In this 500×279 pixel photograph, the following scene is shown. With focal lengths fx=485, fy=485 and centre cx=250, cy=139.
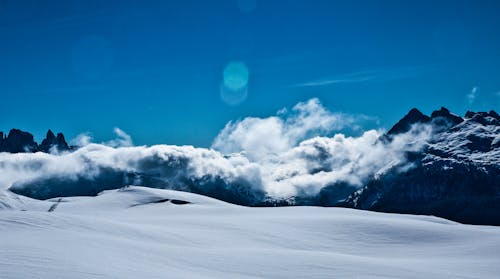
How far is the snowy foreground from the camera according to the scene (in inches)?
694

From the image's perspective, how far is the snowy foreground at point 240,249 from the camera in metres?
17.6

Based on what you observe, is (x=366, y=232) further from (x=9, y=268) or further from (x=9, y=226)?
(x=9, y=268)

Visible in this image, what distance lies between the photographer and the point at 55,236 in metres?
22.4

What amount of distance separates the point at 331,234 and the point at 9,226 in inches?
1056

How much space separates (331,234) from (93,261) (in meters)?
28.4

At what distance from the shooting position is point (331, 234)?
42.6m

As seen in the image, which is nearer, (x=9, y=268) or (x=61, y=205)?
(x=9, y=268)

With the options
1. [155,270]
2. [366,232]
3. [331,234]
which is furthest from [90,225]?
[366,232]

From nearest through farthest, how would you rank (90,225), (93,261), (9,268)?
(9,268), (93,261), (90,225)

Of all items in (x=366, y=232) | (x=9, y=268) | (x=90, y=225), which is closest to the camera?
(x=9, y=268)

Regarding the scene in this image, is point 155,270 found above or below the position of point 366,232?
below

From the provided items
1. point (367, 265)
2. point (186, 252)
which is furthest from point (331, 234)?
point (186, 252)

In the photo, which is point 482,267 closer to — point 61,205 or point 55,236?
point 55,236

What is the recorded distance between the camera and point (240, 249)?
28.9 m
